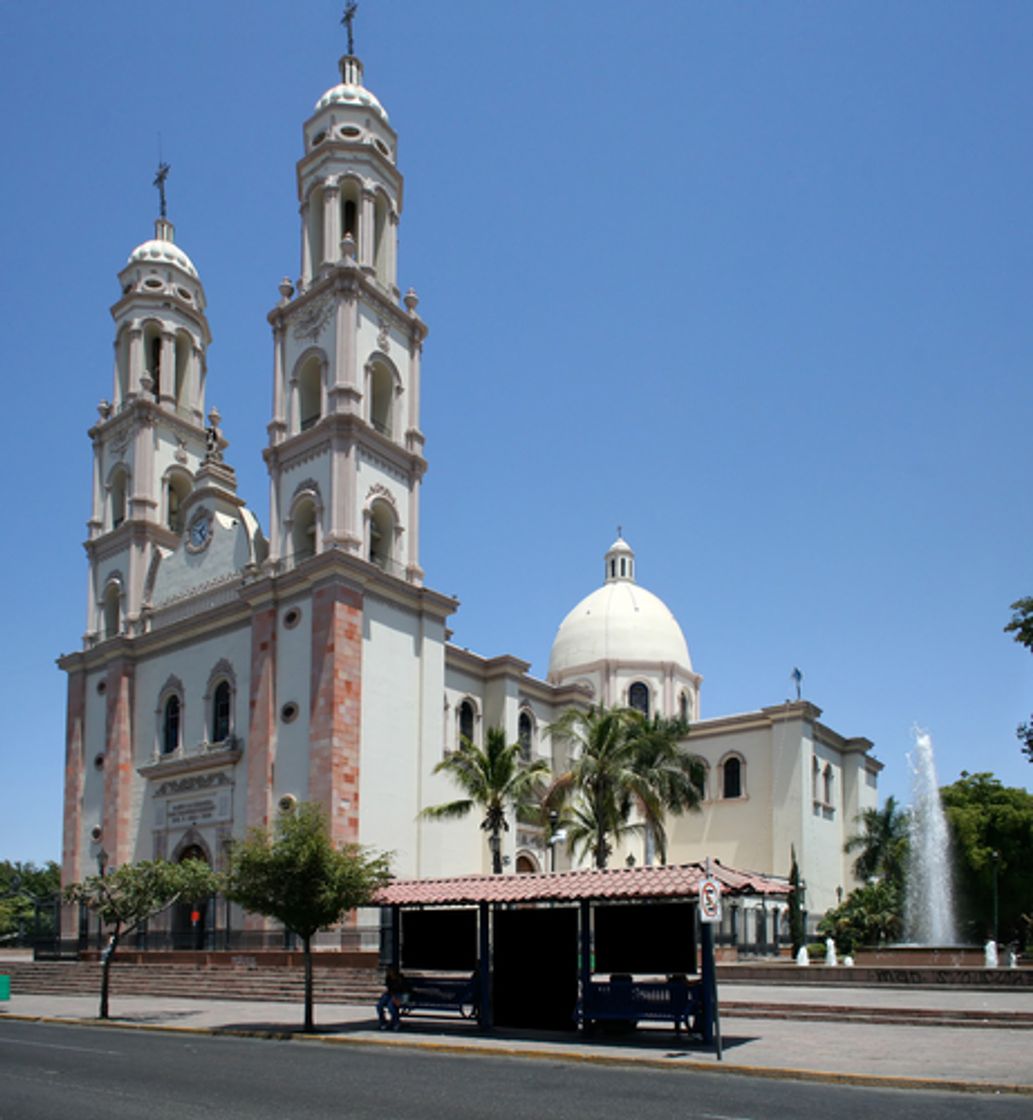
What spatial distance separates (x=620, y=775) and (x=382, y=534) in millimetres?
12380

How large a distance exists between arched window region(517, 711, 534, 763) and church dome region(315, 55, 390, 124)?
77.5 feet

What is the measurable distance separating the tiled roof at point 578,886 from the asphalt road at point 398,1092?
2969 mm

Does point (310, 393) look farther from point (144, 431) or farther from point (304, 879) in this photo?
point (304, 879)

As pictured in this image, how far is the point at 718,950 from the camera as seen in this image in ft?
122

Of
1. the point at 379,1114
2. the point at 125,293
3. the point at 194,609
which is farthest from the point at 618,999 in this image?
the point at 125,293

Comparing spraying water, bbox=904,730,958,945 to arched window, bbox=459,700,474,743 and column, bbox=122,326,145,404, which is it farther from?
column, bbox=122,326,145,404

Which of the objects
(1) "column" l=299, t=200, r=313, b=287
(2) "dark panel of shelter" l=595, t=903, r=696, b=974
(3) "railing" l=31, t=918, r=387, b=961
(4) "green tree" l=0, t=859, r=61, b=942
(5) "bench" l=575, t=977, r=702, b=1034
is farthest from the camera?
(4) "green tree" l=0, t=859, r=61, b=942

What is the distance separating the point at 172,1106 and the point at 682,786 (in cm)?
2633

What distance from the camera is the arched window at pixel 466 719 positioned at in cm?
4332

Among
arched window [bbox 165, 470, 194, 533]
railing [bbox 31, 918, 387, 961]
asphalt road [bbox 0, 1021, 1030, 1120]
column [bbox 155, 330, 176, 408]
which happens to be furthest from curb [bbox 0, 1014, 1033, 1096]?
column [bbox 155, 330, 176, 408]

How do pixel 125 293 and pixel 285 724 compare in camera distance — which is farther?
pixel 125 293

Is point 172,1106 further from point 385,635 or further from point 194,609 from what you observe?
point 194,609

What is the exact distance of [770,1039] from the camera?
57.1ft

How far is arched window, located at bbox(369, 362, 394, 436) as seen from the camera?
41438 millimetres
